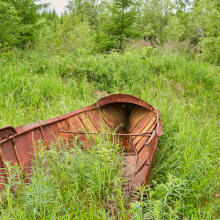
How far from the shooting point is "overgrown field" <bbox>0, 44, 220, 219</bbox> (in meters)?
1.68

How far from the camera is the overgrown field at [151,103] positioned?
1680 mm

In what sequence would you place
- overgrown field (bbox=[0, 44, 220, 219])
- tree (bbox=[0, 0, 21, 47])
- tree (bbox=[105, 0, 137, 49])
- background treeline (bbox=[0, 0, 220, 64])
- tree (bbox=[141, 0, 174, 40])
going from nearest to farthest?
overgrown field (bbox=[0, 44, 220, 219])
background treeline (bbox=[0, 0, 220, 64])
tree (bbox=[0, 0, 21, 47])
tree (bbox=[105, 0, 137, 49])
tree (bbox=[141, 0, 174, 40])

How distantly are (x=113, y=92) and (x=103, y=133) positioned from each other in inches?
107

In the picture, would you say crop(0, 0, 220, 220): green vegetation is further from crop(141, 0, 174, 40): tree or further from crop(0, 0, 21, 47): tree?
crop(141, 0, 174, 40): tree

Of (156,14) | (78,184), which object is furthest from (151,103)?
(156,14)

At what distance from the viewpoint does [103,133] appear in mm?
2488

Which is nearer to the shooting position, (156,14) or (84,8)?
(84,8)

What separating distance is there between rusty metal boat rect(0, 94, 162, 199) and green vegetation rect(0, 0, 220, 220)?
197 mm

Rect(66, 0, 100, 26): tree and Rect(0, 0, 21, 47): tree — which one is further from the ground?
Rect(66, 0, 100, 26): tree

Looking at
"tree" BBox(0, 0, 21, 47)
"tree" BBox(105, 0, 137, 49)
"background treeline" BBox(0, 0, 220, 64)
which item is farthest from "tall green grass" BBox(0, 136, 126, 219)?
"tree" BBox(105, 0, 137, 49)

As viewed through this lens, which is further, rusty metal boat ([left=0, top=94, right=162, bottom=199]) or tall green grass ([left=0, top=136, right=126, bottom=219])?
rusty metal boat ([left=0, top=94, right=162, bottom=199])

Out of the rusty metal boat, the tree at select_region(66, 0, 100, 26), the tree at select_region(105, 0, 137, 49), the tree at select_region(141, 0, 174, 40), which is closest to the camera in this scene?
the rusty metal boat

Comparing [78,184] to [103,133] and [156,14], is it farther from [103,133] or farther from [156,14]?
[156,14]

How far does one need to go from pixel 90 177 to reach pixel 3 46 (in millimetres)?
6395
